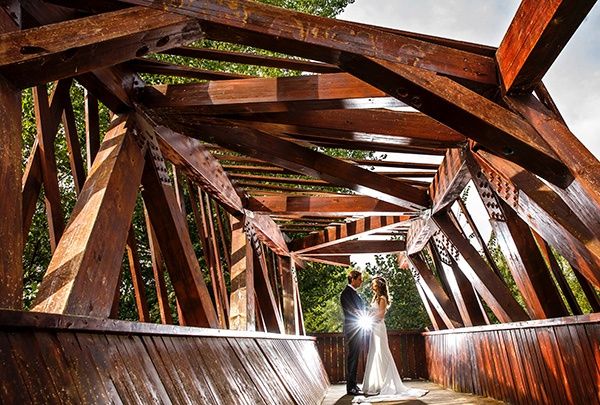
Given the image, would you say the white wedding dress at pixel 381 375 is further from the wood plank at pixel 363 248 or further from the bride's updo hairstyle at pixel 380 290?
the wood plank at pixel 363 248

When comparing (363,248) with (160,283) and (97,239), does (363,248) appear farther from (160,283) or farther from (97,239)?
(97,239)

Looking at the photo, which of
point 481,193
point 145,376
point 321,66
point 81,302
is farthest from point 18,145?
point 481,193

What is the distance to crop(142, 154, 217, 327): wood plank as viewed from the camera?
3.55 metres

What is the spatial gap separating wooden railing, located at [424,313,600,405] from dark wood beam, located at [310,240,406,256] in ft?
7.21

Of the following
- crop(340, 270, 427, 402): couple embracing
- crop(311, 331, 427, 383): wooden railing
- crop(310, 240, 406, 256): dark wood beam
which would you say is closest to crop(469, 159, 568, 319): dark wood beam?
A: crop(340, 270, 427, 402): couple embracing

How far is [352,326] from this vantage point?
834 centimetres

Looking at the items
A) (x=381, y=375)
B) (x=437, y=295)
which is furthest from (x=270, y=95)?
(x=437, y=295)

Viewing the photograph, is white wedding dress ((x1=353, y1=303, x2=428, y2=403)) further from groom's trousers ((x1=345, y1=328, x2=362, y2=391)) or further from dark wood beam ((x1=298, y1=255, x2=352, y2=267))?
dark wood beam ((x1=298, y1=255, x2=352, y2=267))

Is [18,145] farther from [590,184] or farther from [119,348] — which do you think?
[590,184]

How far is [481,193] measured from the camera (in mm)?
4316

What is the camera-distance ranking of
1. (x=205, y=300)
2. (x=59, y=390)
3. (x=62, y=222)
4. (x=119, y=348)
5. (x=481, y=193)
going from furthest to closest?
(x=481, y=193), (x=205, y=300), (x=62, y=222), (x=119, y=348), (x=59, y=390)

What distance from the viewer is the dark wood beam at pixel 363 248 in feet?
32.0

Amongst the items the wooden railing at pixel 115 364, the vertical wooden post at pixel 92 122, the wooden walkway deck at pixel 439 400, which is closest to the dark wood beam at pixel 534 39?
the wooden railing at pixel 115 364

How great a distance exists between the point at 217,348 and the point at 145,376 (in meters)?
1.09
